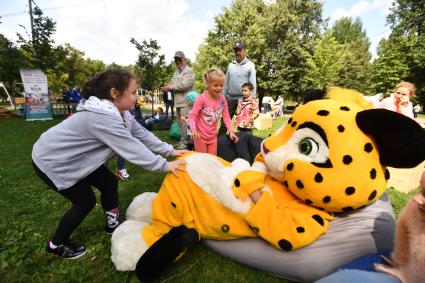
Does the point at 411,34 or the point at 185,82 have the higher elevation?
the point at 411,34

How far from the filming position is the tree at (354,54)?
33500 millimetres

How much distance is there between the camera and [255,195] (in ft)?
6.73

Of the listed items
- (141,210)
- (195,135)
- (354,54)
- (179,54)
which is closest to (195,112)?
(195,135)

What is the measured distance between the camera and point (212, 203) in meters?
2.17

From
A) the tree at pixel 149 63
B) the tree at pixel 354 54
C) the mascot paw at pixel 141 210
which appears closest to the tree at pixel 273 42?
the tree at pixel 354 54

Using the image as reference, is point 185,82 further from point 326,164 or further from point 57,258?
point 326,164

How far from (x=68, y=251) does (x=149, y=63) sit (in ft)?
41.3

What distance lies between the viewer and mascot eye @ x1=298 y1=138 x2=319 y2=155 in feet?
6.08

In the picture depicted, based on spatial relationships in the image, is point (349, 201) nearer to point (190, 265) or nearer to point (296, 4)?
point (190, 265)

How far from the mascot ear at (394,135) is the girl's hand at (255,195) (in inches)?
31.3

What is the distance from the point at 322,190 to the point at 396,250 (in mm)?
484

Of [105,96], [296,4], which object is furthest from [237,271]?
[296,4]

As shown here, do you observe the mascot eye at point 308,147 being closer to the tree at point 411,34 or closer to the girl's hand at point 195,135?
the girl's hand at point 195,135

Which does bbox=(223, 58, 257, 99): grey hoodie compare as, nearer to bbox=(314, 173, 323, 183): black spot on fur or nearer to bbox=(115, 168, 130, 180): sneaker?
bbox=(115, 168, 130, 180): sneaker
